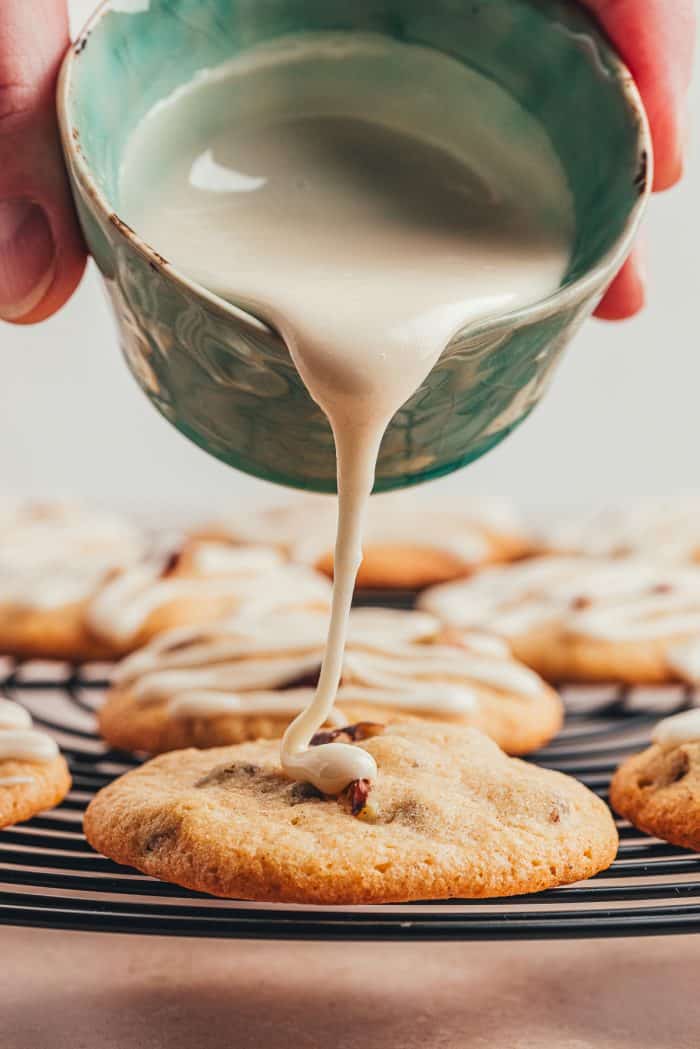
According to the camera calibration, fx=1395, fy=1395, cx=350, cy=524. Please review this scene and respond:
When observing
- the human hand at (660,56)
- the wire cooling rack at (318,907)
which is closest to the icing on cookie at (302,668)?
the wire cooling rack at (318,907)

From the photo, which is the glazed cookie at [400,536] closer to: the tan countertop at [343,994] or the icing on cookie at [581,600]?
the icing on cookie at [581,600]

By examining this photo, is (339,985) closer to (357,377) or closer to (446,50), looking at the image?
(357,377)

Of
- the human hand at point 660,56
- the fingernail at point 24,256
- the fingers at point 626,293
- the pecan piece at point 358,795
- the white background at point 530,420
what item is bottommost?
the white background at point 530,420

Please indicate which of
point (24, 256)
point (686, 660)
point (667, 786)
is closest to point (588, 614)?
point (686, 660)

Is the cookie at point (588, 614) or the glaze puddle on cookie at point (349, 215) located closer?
the glaze puddle on cookie at point (349, 215)

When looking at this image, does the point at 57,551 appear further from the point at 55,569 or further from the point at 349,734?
the point at 349,734

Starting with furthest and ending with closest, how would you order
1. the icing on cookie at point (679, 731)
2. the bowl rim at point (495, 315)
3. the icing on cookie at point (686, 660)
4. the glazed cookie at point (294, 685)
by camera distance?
the icing on cookie at point (686, 660), the glazed cookie at point (294, 685), the icing on cookie at point (679, 731), the bowl rim at point (495, 315)

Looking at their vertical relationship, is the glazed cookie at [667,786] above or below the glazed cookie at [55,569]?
above
